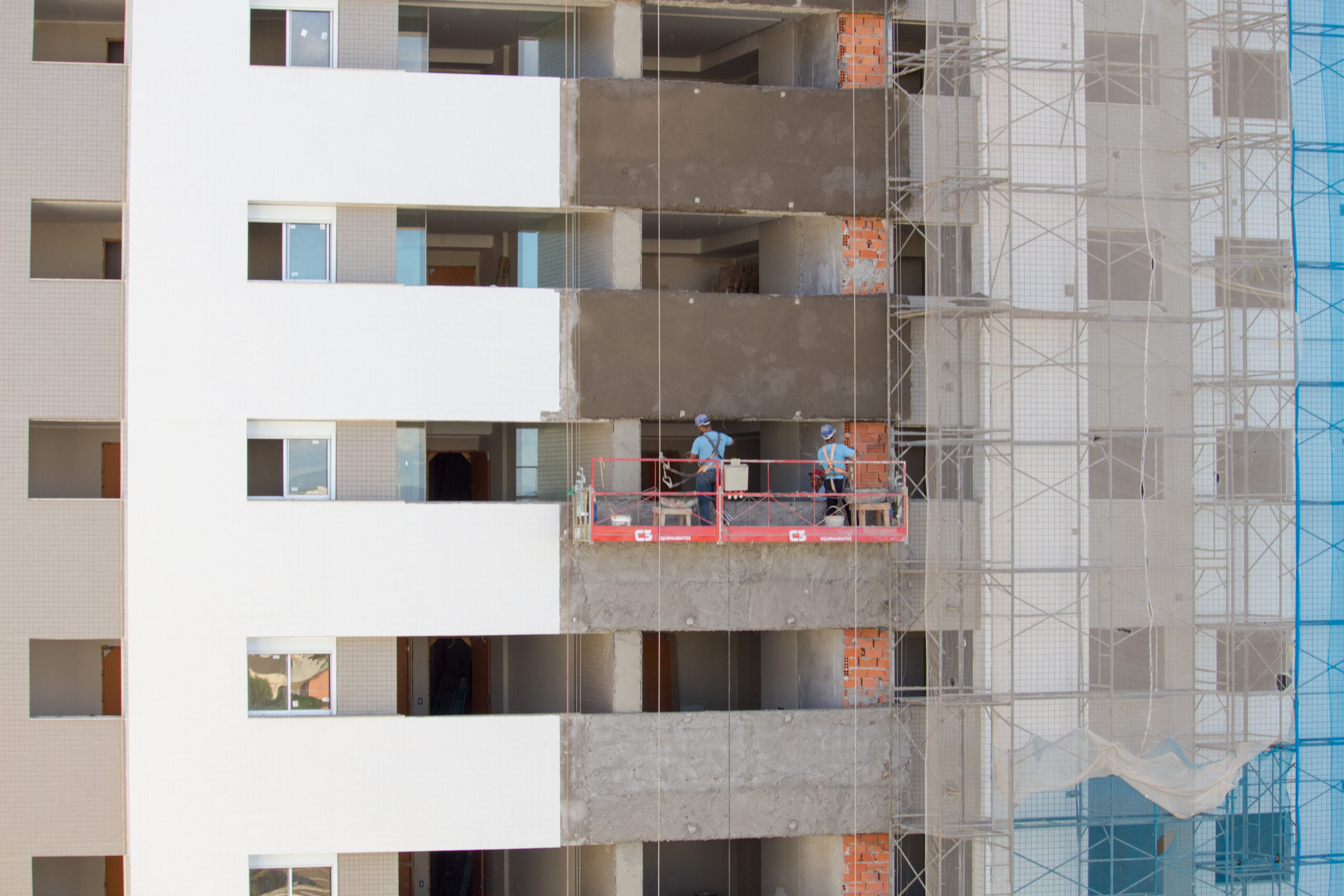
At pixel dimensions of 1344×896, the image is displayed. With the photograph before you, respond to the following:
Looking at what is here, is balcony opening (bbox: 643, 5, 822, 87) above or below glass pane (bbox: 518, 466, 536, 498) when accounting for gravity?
above

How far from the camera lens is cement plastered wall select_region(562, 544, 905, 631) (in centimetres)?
1766

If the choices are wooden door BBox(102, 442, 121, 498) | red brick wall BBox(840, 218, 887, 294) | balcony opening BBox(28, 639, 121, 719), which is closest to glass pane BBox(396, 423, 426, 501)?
wooden door BBox(102, 442, 121, 498)

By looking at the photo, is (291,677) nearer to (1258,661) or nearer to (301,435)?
(301,435)

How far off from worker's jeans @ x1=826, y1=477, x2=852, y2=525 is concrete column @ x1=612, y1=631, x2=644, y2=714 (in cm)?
306

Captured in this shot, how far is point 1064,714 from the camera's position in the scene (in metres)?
18.4

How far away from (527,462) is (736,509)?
3.28 m

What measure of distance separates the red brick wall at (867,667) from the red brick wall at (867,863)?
184cm

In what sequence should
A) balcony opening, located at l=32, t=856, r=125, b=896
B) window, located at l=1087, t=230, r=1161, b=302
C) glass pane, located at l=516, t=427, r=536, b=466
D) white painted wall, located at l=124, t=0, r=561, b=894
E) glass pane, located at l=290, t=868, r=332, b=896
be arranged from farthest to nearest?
1. glass pane, located at l=516, t=427, r=536, b=466
2. window, located at l=1087, t=230, r=1161, b=302
3. balcony opening, located at l=32, t=856, r=125, b=896
4. glass pane, located at l=290, t=868, r=332, b=896
5. white painted wall, located at l=124, t=0, r=561, b=894

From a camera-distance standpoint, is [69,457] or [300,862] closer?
[300,862]

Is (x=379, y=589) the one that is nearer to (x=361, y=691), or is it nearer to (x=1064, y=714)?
(x=361, y=691)

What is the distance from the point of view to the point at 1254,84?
762 inches

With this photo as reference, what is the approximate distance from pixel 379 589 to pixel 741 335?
5.83 metres

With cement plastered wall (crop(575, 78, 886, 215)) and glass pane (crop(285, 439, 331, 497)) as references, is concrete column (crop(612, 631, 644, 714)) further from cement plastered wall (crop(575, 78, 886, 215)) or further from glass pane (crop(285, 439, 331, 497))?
cement plastered wall (crop(575, 78, 886, 215))

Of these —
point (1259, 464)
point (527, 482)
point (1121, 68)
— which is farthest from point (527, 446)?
point (1259, 464)
